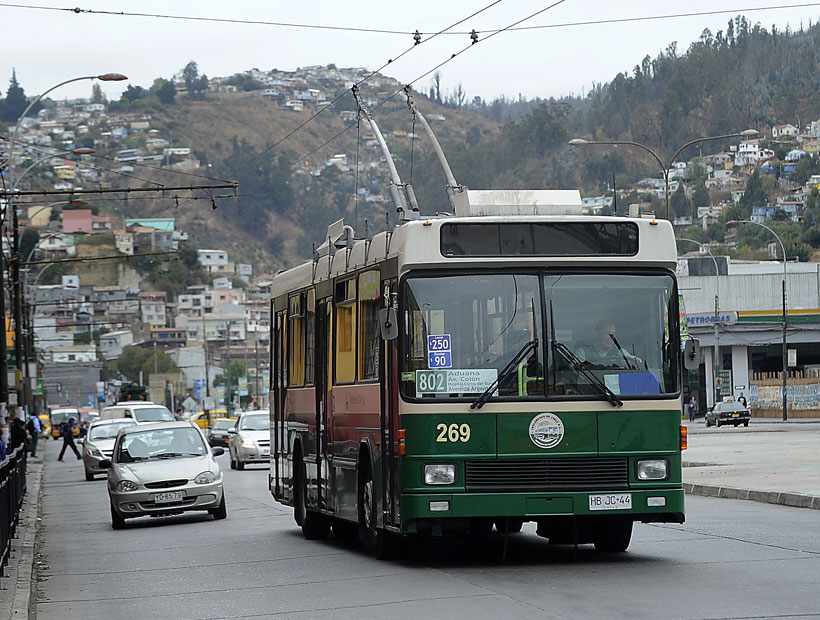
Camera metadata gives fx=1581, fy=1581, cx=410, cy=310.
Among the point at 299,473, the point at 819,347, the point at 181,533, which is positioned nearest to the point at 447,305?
the point at 299,473

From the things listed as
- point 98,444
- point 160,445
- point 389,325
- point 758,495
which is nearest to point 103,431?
point 98,444

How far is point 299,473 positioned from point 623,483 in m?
5.86

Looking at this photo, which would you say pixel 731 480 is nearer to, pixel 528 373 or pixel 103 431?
pixel 528 373

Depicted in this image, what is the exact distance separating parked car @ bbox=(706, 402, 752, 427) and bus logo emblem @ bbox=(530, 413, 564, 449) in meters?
52.7

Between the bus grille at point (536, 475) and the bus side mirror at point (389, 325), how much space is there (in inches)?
48.1

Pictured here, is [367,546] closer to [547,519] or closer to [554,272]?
[547,519]

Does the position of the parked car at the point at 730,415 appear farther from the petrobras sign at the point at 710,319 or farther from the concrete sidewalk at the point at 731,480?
the petrobras sign at the point at 710,319

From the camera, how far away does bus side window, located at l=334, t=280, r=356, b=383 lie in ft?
49.6

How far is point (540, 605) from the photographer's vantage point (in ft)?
34.9

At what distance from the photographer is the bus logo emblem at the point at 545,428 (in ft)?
42.1

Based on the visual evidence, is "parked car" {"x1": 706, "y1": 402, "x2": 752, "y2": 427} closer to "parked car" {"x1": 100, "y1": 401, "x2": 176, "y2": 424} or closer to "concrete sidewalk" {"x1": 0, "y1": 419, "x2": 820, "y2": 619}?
"concrete sidewalk" {"x1": 0, "y1": 419, "x2": 820, "y2": 619}

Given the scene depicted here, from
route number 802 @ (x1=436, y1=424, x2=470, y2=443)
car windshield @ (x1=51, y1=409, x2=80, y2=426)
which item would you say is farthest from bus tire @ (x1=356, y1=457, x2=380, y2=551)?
car windshield @ (x1=51, y1=409, x2=80, y2=426)

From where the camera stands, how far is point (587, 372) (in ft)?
42.7

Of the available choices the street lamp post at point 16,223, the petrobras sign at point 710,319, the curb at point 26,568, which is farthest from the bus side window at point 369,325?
the petrobras sign at point 710,319
